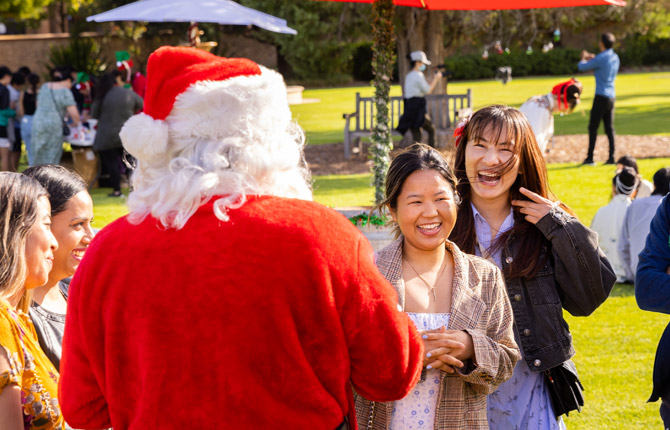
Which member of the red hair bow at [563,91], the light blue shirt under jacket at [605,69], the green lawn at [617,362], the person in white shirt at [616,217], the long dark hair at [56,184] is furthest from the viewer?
the light blue shirt under jacket at [605,69]

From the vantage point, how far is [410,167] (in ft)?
8.63

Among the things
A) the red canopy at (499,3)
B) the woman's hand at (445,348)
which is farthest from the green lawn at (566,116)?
the woman's hand at (445,348)

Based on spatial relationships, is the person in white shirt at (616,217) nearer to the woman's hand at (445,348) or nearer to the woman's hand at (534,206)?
the woman's hand at (534,206)

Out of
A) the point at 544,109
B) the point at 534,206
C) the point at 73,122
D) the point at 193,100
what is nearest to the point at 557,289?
the point at 534,206

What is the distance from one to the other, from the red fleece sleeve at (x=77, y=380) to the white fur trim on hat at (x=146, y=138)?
334 mm

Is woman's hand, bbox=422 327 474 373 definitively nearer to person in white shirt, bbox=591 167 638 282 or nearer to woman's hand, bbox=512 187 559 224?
woman's hand, bbox=512 187 559 224

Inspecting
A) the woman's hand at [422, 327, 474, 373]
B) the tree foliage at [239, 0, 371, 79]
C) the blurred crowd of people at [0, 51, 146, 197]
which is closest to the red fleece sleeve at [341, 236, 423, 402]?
the woman's hand at [422, 327, 474, 373]

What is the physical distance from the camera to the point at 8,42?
3516 centimetres

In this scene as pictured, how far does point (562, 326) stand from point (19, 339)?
1896 mm

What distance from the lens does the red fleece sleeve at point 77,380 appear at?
1.98 m

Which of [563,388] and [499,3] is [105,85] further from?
[563,388]

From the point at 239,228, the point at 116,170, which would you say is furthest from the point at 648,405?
the point at 116,170

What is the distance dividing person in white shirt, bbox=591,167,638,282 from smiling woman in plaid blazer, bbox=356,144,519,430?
18.0 feet

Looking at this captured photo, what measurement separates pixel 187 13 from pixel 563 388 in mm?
11057
